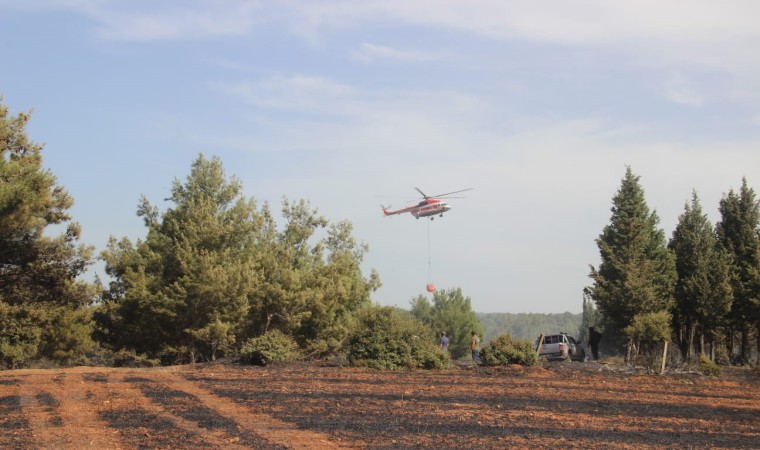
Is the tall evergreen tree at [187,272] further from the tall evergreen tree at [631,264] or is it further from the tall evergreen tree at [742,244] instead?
the tall evergreen tree at [742,244]

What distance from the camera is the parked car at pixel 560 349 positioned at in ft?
125

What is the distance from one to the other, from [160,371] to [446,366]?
9195 millimetres

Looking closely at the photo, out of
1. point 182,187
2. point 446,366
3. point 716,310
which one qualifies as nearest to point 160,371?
point 446,366

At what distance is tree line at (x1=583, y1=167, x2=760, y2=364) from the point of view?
1769 inches

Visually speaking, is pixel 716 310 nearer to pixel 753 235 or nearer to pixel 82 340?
pixel 753 235

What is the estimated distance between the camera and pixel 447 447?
1125cm

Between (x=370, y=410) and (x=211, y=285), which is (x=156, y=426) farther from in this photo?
(x=211, y=285)

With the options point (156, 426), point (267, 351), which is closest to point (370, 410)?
point (156, 426)

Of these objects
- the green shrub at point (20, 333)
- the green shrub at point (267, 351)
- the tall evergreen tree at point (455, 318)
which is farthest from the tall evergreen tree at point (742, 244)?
the tall evergreen tree at point (455, 318)

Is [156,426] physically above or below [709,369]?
below

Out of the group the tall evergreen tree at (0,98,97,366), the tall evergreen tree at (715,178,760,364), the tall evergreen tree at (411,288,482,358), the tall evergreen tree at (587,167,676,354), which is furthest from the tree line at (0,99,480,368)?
the tall evergreen tree at (411,288,482,358)

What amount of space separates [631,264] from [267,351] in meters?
25.2

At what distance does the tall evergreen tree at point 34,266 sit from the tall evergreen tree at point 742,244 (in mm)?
34749

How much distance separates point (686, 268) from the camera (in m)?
48.4
